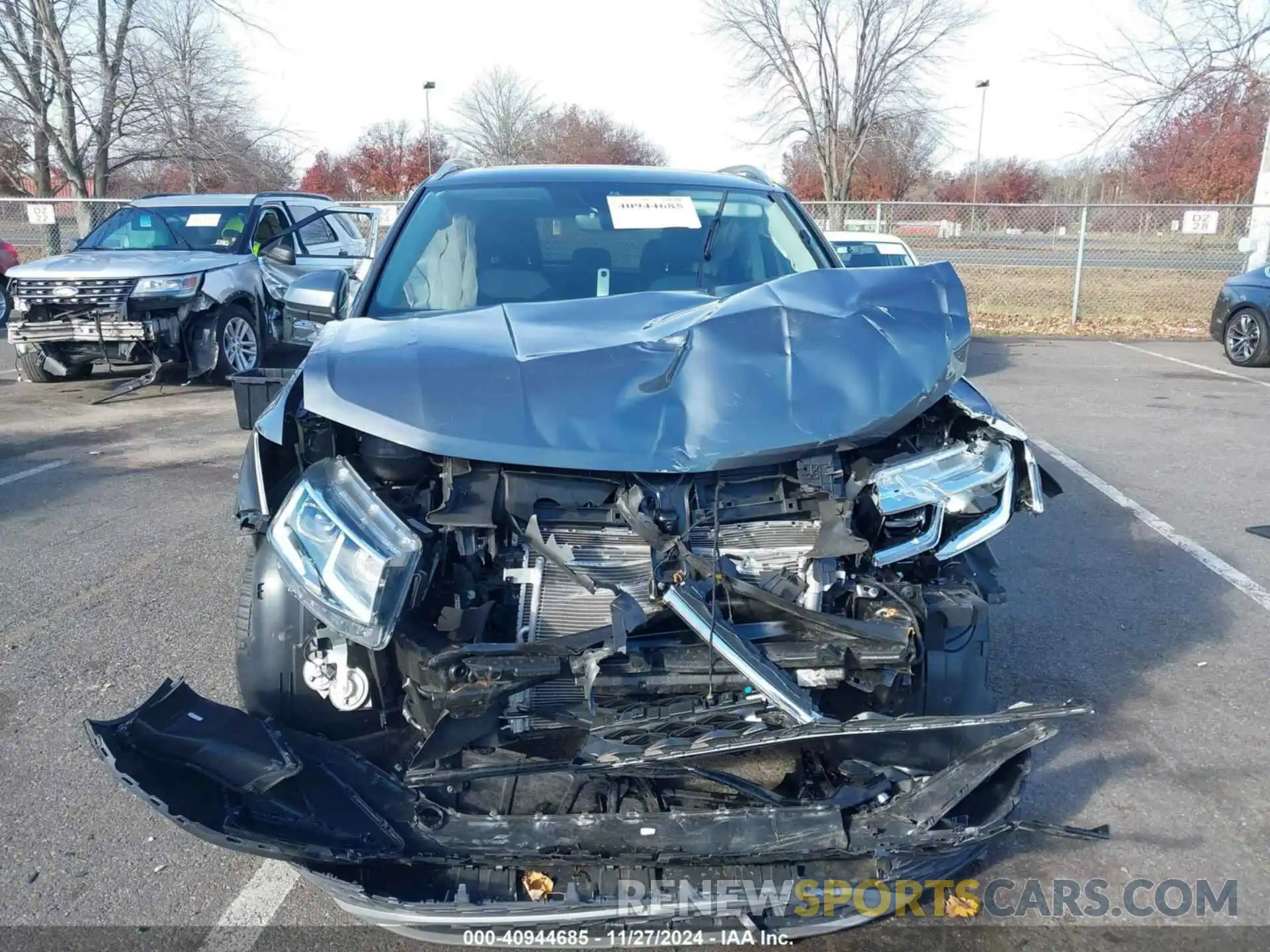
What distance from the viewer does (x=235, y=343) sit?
32.5ft

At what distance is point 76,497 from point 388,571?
4.95 meters

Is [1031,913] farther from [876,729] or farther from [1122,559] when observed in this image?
[1122,559]

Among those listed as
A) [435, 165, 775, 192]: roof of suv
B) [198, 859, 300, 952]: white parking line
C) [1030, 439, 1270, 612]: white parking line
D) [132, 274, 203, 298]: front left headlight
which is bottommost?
[198, 859, 300, 952]: white parking line

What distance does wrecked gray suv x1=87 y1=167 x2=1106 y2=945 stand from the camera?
212 centimetres

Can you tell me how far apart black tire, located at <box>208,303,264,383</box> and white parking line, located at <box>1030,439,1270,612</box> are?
7437 millimetres

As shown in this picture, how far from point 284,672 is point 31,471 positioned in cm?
533

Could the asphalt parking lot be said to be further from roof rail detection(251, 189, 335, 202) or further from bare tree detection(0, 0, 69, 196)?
bare tree detection(0, 0, 69, 196)

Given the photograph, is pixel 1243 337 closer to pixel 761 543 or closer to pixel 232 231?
pixel 232 231

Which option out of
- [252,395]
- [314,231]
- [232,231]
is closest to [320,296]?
[252,395]

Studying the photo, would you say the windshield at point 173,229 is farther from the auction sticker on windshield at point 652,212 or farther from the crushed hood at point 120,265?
the auction sticker on windshield at point 652,212

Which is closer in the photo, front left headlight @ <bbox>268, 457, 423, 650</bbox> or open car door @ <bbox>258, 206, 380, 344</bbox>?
front left headlight @ <bbox>268, 457, 423, 650</bbox>

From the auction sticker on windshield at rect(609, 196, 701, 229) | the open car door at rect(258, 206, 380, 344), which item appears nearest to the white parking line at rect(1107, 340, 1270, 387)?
the auction sticker on windshield at rect(609, 196, 701, 229)

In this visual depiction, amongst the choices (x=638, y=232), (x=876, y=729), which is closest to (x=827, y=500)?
(x=876, y=729)

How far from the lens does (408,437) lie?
7.80 ft
